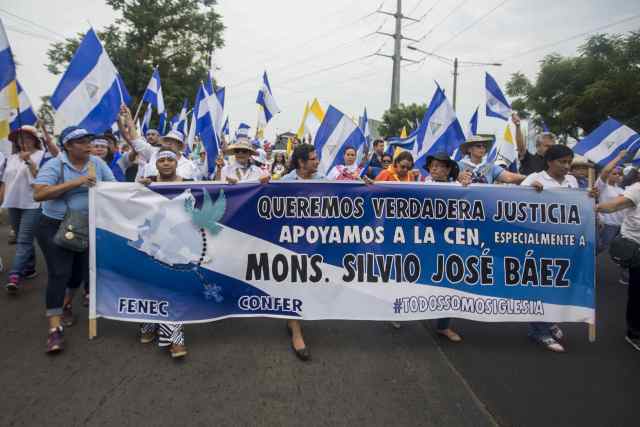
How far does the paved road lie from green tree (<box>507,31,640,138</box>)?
66.5 ft

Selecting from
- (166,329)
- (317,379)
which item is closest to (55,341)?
(166,329)

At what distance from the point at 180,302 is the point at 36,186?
4.78ft

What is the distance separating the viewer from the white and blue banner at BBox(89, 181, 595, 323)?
355 cm

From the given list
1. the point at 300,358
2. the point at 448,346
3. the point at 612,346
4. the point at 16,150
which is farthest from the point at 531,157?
the point at 16,150

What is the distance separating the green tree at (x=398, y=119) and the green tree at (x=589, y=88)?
21.4 ft

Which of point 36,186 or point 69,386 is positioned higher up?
point 36,186

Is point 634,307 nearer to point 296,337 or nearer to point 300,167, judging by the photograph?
point 296,337

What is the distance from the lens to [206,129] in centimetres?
661

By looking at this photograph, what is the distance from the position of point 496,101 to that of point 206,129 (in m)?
4.38

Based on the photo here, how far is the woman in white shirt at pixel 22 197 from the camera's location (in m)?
4.62

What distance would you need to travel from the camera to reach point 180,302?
352cm

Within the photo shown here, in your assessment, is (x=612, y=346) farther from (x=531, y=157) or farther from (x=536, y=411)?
(x=531, y=157)

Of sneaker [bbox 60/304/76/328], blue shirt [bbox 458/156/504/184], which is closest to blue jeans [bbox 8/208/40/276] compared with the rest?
sneaker [bbox 60/304/76/328]

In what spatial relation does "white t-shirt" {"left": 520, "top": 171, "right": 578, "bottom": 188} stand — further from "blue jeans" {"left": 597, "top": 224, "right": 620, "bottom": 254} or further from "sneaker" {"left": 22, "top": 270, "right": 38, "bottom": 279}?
"sneaker" {"left": 22, "top": 270, "right": 38, "bottom": 279}
